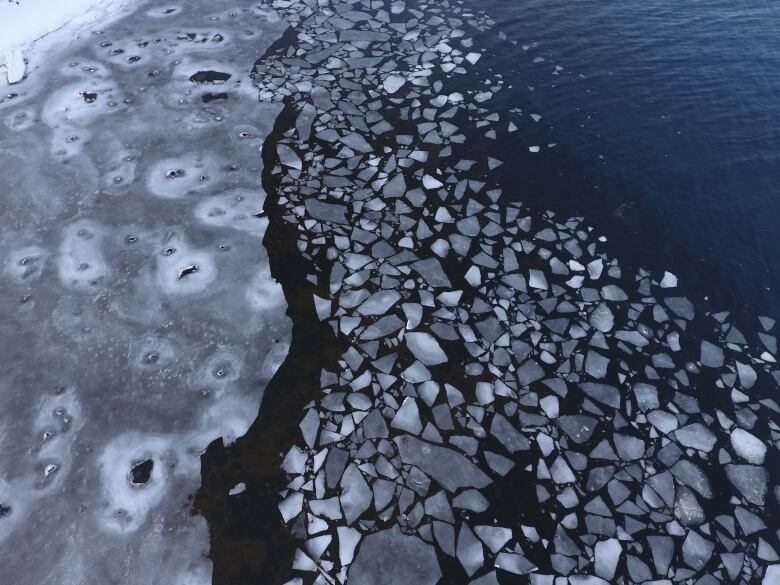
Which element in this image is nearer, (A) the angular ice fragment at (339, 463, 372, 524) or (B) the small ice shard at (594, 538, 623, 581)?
(B) the small ice shard at (594, 538, 623, 581)

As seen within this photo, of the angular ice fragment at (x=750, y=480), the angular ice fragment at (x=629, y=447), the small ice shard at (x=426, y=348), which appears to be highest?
the small ice shard at (x=426, y=348)

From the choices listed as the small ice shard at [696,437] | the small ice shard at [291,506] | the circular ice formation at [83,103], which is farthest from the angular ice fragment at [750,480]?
the circular ice formation at [83,103]

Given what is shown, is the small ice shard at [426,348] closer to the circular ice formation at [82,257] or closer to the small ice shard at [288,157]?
the small ice shard at [288,157]

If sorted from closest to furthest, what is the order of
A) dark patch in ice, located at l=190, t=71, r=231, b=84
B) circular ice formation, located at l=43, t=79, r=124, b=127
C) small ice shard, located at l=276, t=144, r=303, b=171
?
small ice shard, located at l=276, t=144, r=303, b=171 → circular ice formation, located at l=43, t=79, r=124, b=127 → dark patch in ice, located at l=190, t=71, r=231, b=84

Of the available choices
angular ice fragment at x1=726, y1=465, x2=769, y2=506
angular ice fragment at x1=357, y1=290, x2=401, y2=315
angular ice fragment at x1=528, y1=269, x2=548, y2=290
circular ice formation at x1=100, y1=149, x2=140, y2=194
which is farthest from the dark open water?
circular ice formation at x1=100, y1=149, x2=140, y2=194

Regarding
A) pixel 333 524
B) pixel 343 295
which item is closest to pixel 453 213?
pixel 343 295

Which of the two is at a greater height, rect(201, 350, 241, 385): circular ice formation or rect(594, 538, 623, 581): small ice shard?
rect(201, 350, 241, 385): circular ice formation

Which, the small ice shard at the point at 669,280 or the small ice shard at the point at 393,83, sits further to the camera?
the small ice shard at the point at 393,83

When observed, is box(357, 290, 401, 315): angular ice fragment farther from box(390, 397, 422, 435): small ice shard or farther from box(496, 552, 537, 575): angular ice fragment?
box(496, 552, 537, 575): angular ice fragment

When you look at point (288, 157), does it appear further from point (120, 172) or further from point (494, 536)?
point (494, 536)
